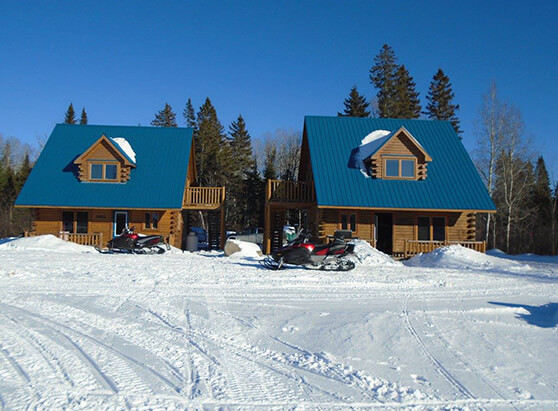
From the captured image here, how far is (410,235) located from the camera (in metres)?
Result: 19.6

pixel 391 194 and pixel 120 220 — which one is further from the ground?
pixel 391 194

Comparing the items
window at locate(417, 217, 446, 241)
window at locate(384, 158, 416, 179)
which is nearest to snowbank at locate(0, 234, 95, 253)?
window at locate(384, 158, 416, 179)

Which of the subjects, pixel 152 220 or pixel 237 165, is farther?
pixel 237 165

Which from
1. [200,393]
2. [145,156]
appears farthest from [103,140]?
[200,393]

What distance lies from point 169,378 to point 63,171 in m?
20.5

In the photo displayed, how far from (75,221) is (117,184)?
279 centimetres

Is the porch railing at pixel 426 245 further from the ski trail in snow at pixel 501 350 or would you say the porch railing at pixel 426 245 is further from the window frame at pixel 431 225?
the ski trail in snow at pixel 501 350

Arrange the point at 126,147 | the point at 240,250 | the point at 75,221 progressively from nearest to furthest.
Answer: the point at 240,250
the point at 75,221
the point at 126,147

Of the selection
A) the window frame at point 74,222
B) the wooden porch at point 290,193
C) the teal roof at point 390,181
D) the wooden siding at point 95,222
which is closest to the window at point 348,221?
the teal roof at point 390,181

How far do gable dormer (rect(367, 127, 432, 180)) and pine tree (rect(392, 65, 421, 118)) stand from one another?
19188 mm

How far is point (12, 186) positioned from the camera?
41.8m

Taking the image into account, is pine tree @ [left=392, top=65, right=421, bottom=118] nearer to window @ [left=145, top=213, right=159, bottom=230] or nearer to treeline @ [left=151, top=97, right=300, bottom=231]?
treeline @ [left=151, top=97, right=300, bottom=231]

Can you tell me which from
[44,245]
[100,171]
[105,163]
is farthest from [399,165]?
[44,245]

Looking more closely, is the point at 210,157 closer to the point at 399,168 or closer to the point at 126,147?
the point at 126,147
